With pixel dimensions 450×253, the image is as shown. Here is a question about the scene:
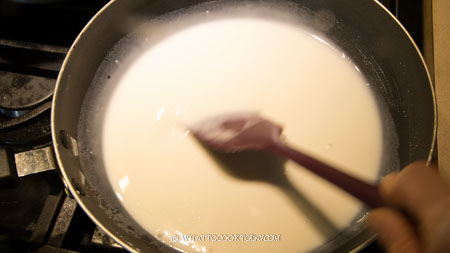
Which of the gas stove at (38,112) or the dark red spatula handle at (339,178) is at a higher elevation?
the dark red spatula handle at (339,178)

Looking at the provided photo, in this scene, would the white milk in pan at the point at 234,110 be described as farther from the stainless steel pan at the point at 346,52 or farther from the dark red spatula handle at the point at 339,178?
the dark red spatula handle at the point at 339,178

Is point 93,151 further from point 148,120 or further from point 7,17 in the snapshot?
point 7,17

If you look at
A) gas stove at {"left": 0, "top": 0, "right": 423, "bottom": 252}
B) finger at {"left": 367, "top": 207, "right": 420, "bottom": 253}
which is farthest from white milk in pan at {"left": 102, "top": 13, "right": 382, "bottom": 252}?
finger at {"left": 367, "top": 207, "right": 420, "bottom": 253}

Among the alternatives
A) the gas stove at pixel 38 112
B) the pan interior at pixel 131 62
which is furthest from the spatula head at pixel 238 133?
the gas stove at pixel 38 112

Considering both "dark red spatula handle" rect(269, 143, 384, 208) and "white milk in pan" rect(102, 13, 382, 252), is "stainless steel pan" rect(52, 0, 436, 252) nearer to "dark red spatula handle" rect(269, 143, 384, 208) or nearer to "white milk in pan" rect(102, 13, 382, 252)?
"white milk in pan" rect(102, 13, 382, 252)

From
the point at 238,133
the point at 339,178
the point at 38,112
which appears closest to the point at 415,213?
the point at 339,178
